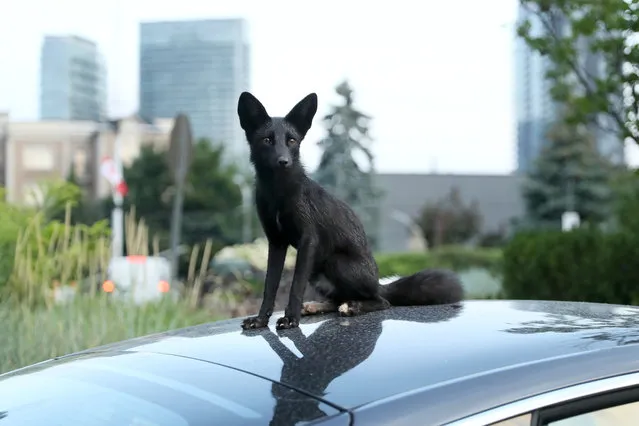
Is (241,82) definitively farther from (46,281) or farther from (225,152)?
(46,281)

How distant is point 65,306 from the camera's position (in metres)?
8.09

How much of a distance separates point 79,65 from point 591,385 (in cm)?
2675

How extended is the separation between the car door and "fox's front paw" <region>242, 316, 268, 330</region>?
104cm

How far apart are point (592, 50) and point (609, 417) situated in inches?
267

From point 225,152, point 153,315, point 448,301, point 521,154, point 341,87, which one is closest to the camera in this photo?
point 448,301

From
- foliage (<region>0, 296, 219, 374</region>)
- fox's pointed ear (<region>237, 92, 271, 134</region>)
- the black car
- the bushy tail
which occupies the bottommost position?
foliage (<region>0, 296, 219, 374</region>)

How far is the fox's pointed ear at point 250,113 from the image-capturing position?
317 cm

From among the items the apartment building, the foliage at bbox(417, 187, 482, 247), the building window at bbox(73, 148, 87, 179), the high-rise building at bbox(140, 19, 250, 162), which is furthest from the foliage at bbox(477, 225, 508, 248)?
the building window at bbox(73, 148, 87, 179)

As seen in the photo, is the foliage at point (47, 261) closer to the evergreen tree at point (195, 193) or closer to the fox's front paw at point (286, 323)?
the fox's front paw at point (286, 323)

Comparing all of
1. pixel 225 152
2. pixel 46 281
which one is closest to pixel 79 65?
pixel 225 152

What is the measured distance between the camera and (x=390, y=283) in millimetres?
3561

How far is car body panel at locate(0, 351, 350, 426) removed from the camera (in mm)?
1888

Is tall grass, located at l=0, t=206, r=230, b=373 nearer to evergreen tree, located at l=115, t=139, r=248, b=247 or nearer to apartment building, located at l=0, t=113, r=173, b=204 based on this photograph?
apartment building, located at l=0, t=113, r=173, b=204

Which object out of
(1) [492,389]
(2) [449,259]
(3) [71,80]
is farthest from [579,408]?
(3) [71,80]
